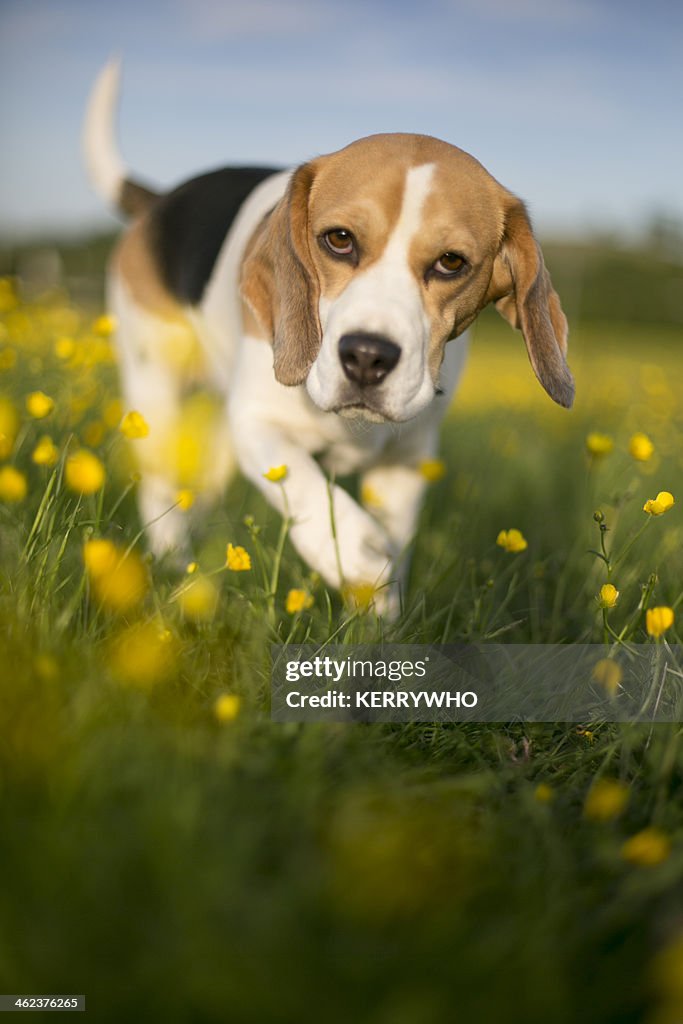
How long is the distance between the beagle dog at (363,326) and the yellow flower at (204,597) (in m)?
0.17

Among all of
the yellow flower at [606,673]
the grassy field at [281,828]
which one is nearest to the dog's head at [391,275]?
the grassy field at [281,828]

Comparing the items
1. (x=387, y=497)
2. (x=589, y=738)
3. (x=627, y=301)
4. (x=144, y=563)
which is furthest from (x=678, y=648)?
(x=627, y=301)

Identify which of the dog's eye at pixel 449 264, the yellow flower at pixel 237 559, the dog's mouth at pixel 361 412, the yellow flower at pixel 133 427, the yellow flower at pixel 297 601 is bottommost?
the yellow flower at pixel 297 601

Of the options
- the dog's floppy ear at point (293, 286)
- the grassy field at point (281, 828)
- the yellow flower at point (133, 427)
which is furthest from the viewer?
the dog's floppy ear at point (293, 286)

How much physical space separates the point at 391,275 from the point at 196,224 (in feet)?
5.74

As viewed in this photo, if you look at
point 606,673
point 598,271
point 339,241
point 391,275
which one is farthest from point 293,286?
point 598,271

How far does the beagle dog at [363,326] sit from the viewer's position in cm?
225

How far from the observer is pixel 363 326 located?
214cm

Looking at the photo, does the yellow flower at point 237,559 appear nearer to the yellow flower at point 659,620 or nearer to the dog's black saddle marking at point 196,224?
the yellow flower at point 659,620

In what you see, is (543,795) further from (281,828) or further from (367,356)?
(367,356)

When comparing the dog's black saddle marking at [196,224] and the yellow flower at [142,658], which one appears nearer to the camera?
the yellow flower at [142,658]

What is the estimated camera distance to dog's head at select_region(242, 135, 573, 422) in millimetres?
2205

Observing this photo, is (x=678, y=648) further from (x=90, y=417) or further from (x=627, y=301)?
(x=627, y=301)

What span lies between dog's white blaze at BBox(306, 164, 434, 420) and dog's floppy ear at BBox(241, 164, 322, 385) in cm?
14
